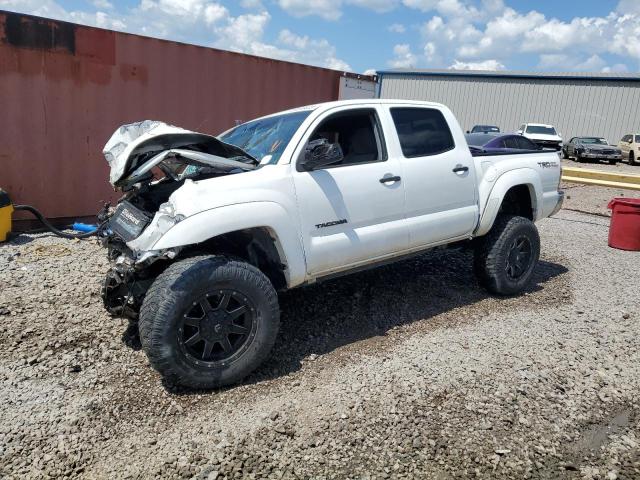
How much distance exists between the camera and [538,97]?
34000 millimetres

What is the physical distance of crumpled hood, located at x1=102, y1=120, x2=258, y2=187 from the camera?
3.38 meters

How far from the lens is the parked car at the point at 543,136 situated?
26234mm

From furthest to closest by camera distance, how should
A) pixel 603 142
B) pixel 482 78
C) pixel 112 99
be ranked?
pixel 482 78, pixel 603 142, pixel 112 99

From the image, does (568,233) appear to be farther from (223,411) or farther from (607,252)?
(223,411)

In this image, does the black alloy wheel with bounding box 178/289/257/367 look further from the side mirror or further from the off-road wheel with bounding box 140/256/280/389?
the side mirror

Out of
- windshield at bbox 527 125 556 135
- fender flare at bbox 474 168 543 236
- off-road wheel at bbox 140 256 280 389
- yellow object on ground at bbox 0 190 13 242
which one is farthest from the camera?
windshield at bbox 527 125 556 135

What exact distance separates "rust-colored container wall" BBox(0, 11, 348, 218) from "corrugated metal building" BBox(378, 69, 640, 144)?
87.8ft

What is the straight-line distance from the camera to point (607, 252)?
722 cm

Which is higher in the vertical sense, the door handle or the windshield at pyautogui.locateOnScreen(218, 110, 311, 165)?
the windshield at pyautogui.locateOnScreen(218, 110, 311, 165)

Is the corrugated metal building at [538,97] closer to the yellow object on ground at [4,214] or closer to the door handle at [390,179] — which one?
the yellow object on ground at [4,214]

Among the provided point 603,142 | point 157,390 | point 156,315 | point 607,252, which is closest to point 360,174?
point 156,315

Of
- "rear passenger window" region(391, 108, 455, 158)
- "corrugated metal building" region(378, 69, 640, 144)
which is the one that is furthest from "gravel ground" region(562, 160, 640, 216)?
"corrugated metal building" region(378, 69, 640, 144)

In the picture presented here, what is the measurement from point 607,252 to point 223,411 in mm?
6344

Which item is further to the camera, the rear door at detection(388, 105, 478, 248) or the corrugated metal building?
the corrugated metal building
